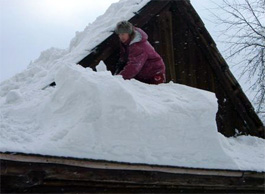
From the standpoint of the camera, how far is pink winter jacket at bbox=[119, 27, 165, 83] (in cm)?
486

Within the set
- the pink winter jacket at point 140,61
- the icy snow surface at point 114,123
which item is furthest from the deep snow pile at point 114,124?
the pink winter jacket at point 140,61

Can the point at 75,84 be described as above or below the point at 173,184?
above

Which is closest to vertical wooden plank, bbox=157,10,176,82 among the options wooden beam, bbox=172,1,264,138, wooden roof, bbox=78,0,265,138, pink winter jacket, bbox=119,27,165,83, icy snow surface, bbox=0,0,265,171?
wooden roof, bbox=78,0,265,138

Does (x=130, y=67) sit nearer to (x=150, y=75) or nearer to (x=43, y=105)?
(x=150, y=75)

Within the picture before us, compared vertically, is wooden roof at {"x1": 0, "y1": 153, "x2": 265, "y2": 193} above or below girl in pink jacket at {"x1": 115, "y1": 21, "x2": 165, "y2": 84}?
below

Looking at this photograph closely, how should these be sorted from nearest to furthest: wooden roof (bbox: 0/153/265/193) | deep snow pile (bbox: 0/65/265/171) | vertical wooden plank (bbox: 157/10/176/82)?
1. wooden roof (bbox: 0/153/265/193)
2. deep snow pile (bbox: 0/65/265/171)
3. vertical wooden plank (bbox: 157/10/176/82)

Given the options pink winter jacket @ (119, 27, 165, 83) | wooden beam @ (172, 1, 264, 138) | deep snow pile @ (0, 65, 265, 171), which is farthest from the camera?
wooden beam @ (172, 1, 264, 138)

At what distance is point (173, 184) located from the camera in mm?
3969

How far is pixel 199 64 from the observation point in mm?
6668

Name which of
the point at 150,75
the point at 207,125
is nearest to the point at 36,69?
the point at 150,75

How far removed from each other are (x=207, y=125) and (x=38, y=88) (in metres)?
2.14

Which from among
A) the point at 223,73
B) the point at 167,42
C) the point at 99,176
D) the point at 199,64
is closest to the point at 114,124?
the point at 99,176

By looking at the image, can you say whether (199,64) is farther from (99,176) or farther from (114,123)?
(99,176)

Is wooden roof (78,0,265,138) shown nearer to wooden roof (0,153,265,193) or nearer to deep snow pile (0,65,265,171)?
deep snow pile (0,65,265,171)
